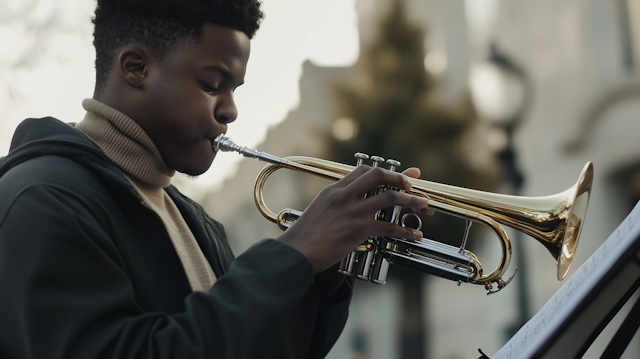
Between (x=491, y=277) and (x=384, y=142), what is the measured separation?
31.2 feet

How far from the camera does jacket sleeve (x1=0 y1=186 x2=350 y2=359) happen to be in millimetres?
1361

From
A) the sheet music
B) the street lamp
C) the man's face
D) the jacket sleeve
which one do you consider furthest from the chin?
A: the street lamp

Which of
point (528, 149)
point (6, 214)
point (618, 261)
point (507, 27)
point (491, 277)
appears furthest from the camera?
point (507, 27)

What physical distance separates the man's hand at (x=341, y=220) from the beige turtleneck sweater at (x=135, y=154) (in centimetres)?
39

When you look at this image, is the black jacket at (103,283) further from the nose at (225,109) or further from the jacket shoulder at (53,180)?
the nose at (225,109)

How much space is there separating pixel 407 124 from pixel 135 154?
1025 cm

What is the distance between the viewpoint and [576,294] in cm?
133

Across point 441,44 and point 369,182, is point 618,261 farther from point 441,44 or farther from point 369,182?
point 441,44

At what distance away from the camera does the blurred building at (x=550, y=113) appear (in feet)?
29.9

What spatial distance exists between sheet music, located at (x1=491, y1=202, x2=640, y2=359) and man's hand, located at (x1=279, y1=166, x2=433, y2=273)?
449 mm

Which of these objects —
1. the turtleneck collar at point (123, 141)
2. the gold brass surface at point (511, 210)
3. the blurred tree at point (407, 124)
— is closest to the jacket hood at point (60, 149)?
the turtleneck collar at point (123, 141)

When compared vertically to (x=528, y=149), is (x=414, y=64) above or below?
above

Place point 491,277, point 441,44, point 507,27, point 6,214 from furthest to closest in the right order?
1. point 441,44
2. point 507,27
3. point 491,277
4. point 6,214

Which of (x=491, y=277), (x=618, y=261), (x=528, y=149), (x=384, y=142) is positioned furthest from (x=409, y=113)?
(x=618, y=261)
